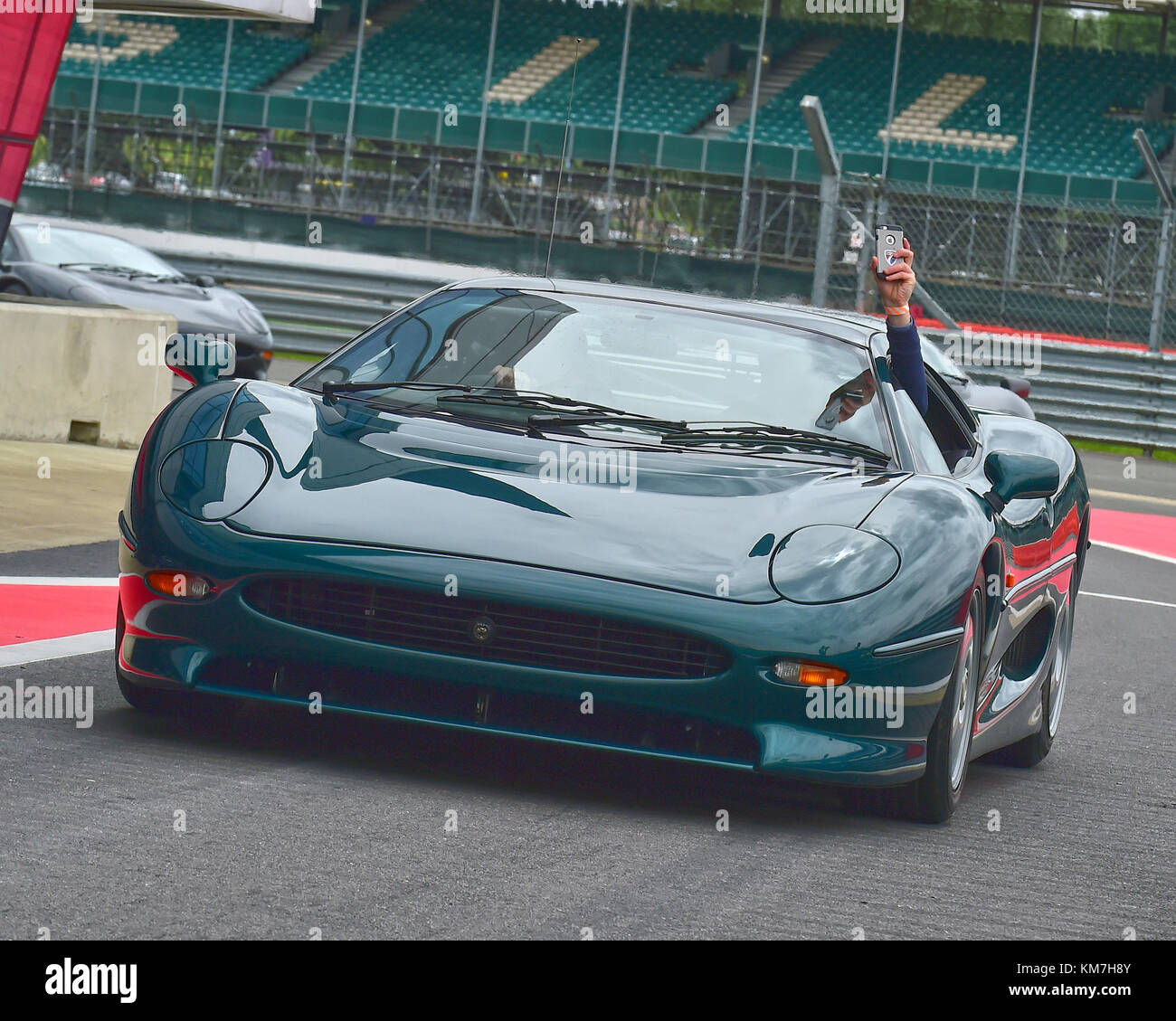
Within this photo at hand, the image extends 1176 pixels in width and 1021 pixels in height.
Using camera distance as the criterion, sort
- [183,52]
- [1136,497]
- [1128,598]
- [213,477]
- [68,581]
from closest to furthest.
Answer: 1. [213,477]
2. [68,581]
3. [1128,598]
4. [1136,497]
5. [183,52]

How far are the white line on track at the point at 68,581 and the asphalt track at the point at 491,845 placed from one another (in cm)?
170

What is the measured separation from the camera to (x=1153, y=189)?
108 feet

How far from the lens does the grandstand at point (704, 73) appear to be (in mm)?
36938

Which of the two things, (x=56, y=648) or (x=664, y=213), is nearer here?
(x=56, y=648)

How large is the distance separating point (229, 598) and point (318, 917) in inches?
50.2

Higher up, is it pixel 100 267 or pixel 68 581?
pixel 100 267

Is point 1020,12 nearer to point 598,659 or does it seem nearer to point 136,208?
point 136,208

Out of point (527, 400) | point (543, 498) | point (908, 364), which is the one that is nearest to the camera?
point (543, 498)

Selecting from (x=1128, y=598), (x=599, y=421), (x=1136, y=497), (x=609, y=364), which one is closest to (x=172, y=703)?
(x=599, y=421)

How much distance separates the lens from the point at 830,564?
14.8 ft

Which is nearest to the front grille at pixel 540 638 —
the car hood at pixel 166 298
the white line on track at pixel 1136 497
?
the car hood at pixel 166 298

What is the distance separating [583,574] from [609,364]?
116cm

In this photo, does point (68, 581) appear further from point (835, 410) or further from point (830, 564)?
point (830, 564)

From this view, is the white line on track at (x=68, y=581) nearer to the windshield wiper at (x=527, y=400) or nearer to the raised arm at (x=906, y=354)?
the windshield wiper at (x=527, y=400)
